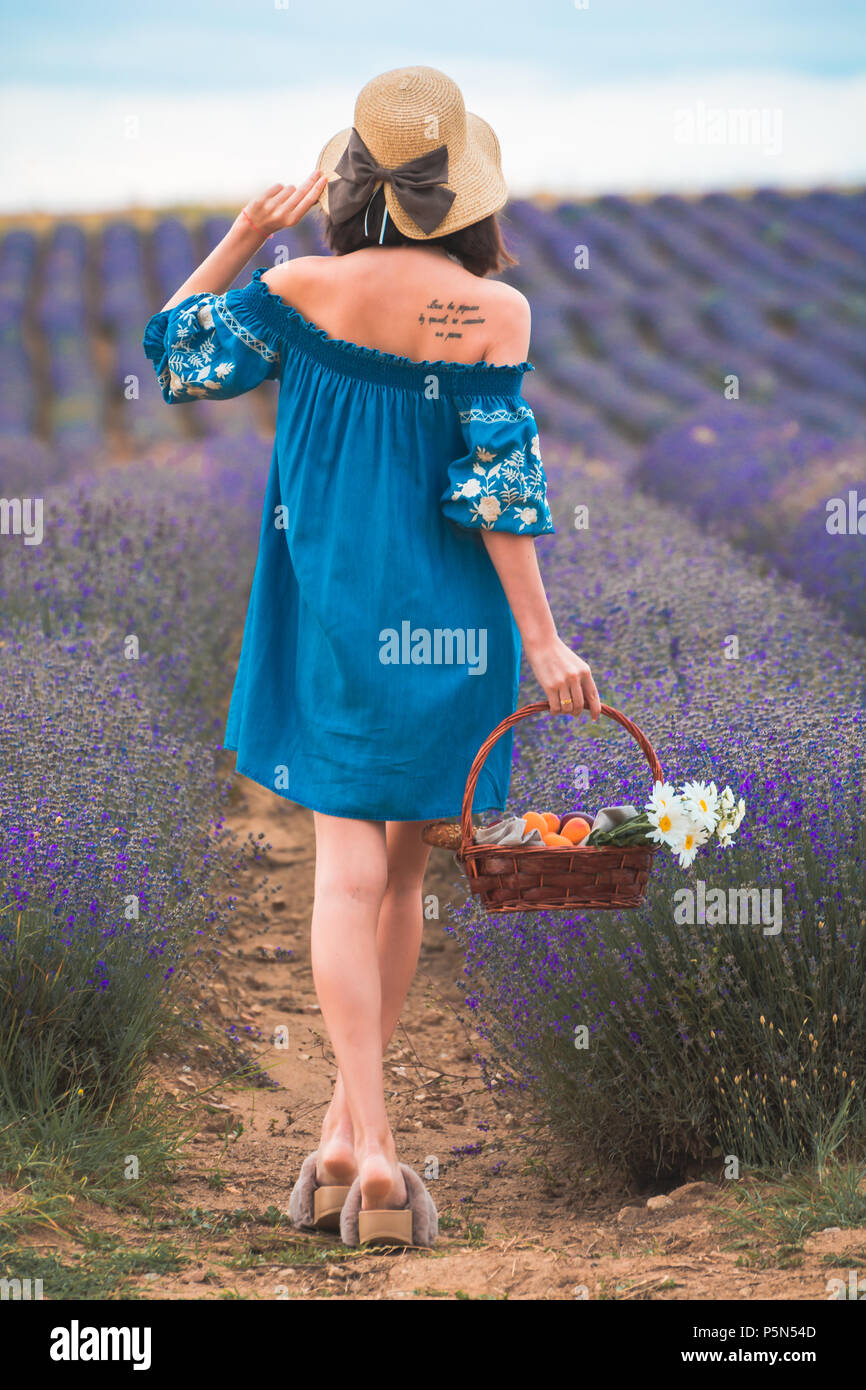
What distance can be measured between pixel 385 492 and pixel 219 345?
14.0 inches

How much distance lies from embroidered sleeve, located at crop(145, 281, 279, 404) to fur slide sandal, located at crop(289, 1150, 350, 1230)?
50.0 inches

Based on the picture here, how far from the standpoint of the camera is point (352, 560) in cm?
205

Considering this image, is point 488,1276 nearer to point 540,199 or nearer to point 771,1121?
point 771,1121

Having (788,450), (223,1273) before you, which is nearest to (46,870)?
(223,1273)

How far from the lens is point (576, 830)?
2121 millimetres

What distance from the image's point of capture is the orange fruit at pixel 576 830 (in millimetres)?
2111

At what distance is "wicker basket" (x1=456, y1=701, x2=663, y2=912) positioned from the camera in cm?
194

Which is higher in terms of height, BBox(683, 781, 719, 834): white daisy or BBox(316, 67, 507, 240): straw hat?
BBox(316, 67, 507, 240): straw hat

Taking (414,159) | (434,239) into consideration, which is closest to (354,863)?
(434,239)
